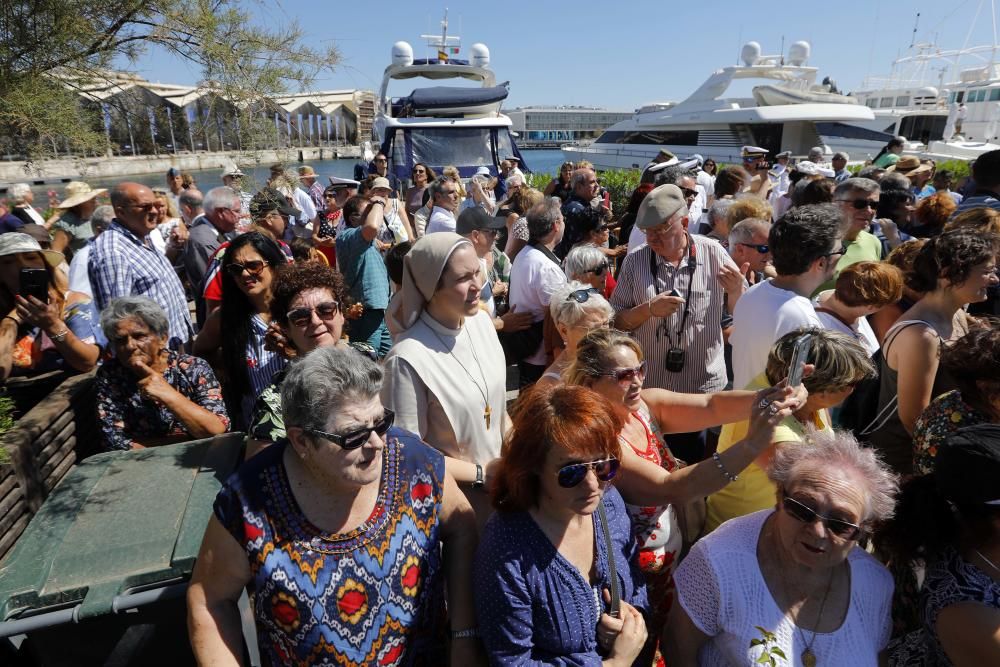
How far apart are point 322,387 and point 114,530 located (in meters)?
0.98

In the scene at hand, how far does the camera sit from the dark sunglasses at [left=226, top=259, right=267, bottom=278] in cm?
283

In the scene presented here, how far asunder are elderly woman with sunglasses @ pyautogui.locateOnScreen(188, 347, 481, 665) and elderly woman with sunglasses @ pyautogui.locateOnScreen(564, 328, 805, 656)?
75 centimetres

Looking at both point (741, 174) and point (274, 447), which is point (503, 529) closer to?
point (274, 447)

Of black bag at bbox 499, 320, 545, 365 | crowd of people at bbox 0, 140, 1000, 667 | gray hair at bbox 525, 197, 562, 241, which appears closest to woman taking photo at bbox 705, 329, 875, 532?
crowd of people at bbox 0, 140, 1000, 667

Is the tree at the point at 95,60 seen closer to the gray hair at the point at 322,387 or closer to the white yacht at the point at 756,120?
the gray hair at the point at 322,387

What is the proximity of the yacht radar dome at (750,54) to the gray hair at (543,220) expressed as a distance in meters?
26.8

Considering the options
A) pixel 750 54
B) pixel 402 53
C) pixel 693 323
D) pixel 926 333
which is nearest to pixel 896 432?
pixel 926 333

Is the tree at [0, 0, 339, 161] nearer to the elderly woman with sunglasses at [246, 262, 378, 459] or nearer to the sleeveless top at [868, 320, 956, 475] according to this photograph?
the elderly woman with sunglasses at [246, 262, 378, 459]

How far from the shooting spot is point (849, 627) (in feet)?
5.49

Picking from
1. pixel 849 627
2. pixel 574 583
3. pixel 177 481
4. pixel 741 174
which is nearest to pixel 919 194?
pixel 741 174

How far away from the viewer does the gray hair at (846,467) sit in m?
1.66

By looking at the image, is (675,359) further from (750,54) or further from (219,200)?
(750,54)

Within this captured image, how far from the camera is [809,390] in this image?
2105 millimetres

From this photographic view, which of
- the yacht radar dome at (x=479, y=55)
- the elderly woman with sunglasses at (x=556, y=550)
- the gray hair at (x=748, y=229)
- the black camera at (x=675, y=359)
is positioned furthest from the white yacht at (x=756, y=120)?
the elderly woman with sunglasses at (x=556, y=550)
